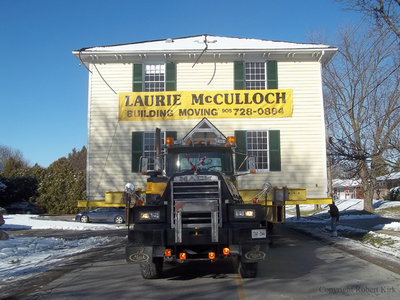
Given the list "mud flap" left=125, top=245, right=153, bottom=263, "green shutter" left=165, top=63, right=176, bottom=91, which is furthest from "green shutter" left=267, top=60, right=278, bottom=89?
"mud flap" left=125, top=245, right=153, bottom=263

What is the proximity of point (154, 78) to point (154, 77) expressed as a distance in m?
0.05

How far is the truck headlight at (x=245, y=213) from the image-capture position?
6.83 m

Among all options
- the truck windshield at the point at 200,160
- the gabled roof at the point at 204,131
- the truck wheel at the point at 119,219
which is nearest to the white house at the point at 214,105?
the gabled roof at the point at 204,131

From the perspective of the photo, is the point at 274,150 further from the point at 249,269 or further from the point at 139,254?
the point at 139,254

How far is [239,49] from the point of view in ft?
51.9

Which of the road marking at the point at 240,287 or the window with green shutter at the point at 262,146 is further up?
the window with green shutter at the point at 262,146

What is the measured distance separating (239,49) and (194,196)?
1030 centimetres

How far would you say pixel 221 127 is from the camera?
15.7 m

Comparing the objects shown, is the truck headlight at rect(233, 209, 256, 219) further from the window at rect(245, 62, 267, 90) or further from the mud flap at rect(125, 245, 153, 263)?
the window at rect(245, 62, 267, 90)

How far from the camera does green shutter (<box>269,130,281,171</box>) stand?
50.8 feet

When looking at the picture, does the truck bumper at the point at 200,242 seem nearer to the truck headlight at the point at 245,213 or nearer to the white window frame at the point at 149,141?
the truck headlight at the point at 245,213

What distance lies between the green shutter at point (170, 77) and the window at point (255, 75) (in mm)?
3030

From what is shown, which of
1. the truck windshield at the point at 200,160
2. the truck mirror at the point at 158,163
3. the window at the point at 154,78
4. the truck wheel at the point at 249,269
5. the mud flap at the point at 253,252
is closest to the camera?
the mud flap at the point at 253,252

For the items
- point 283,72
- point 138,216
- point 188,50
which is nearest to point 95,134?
point 188,50
